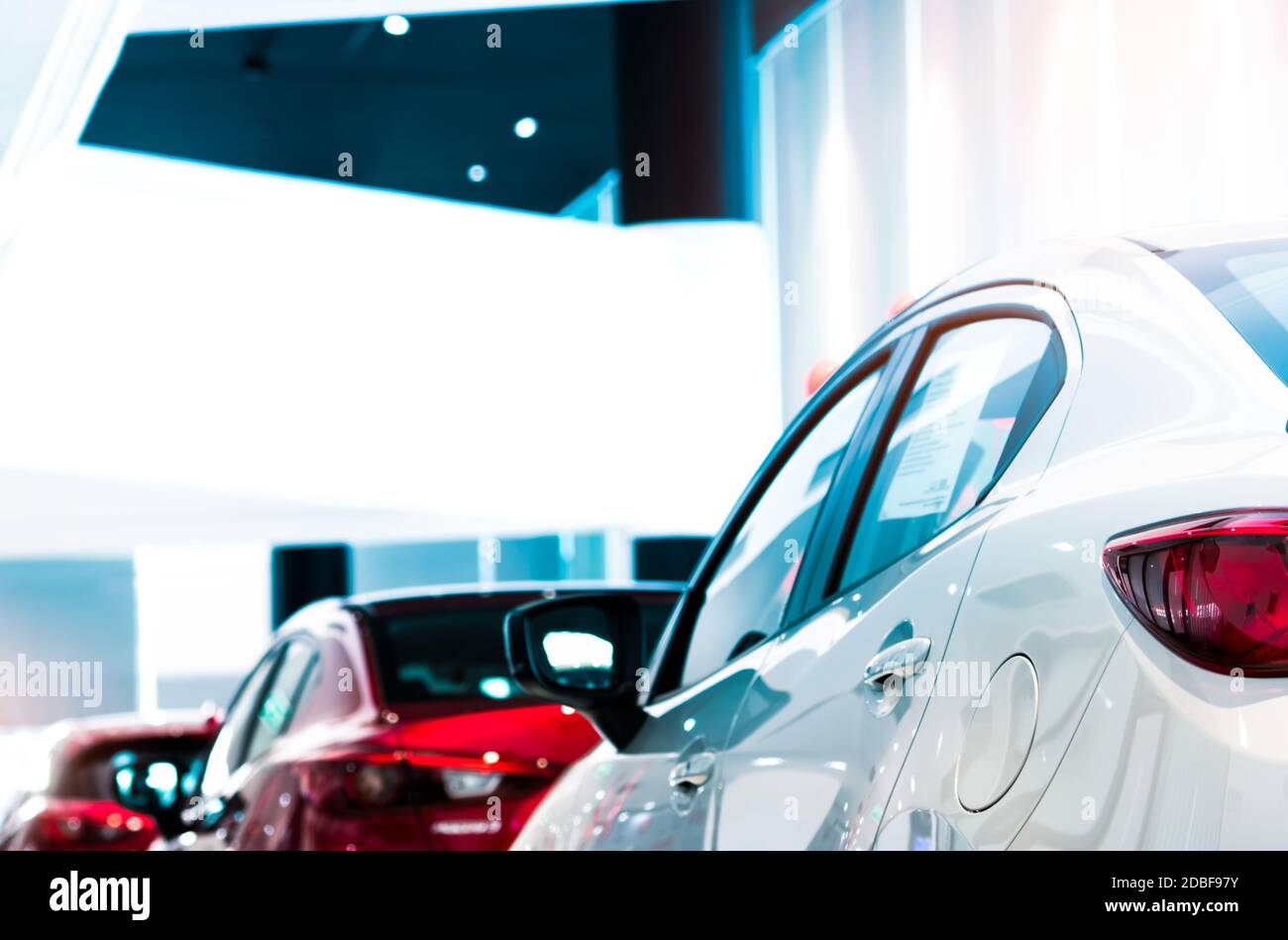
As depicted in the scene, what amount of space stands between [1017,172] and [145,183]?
340 cm

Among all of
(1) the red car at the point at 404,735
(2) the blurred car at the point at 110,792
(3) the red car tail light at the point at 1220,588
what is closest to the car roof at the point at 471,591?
(1) the red car at the point at 404,735

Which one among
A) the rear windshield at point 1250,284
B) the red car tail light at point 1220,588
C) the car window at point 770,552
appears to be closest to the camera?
the red car tail light at point 1220,588

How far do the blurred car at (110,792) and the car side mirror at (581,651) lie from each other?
5.18ft

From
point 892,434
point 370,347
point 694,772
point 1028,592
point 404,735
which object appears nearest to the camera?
point 1028,592

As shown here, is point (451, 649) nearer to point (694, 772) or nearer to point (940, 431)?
point (694, 772)

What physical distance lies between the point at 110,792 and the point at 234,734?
1.08 meters

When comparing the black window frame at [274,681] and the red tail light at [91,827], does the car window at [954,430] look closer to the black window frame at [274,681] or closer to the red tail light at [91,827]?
the black window frame at [274,681]

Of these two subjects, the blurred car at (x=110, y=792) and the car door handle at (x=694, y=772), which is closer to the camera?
the car door handle at (x=694, y=772)

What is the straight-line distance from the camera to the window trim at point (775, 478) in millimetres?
1566

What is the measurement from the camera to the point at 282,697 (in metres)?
3.44

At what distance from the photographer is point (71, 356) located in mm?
4918

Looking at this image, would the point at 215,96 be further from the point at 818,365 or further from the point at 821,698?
the point at 821,698
